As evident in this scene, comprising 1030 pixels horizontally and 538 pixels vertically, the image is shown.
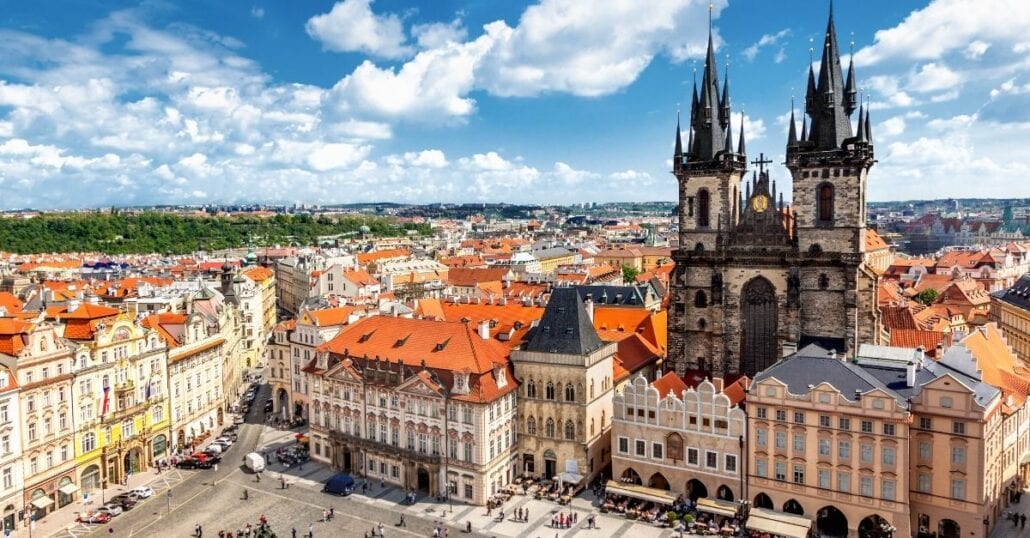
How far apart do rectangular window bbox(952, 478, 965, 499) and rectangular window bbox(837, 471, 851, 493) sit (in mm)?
7022

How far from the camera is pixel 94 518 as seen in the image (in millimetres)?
64062

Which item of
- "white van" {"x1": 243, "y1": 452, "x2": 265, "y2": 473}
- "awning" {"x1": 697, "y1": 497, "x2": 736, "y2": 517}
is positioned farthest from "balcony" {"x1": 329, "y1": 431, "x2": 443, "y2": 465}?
"awning" {"x1": 697, "y1": 497, "x2": 736, "y2": 517}

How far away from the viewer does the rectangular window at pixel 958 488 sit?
54.8 m

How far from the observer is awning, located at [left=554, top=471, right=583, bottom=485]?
221 feet

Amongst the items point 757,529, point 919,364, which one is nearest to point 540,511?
point 757,529

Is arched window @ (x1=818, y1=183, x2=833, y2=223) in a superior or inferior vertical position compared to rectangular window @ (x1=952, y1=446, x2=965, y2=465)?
superior

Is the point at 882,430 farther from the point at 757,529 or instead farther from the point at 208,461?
the point at 208,461

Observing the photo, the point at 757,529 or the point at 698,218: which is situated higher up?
the point at 698,218

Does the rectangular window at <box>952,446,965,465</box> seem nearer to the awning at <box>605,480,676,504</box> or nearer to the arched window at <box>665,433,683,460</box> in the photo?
the arched window at <box>665,433,683,460</box>

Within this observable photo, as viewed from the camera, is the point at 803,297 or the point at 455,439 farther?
the point at 803,297

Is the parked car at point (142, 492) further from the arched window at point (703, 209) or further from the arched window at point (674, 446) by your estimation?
the arched window at point (703, 209)

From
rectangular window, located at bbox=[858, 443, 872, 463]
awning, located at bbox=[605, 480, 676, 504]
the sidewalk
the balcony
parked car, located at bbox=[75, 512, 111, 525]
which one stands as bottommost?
parked car, located at bbox=[75, 512, 111, 525]

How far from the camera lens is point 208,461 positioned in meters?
77.4

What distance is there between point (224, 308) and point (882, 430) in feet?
276
